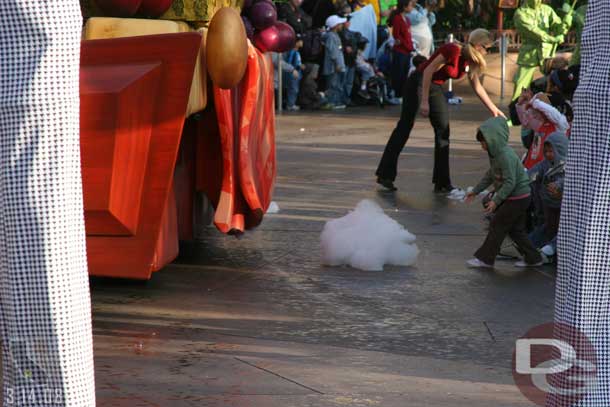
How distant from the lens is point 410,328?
6281 mm

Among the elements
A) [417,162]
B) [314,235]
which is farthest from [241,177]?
[417,162]

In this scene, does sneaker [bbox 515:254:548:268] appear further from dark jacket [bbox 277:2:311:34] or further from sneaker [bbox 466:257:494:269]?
dark jacket [bbox 277:2:311:34]

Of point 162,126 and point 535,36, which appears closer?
point 162,126

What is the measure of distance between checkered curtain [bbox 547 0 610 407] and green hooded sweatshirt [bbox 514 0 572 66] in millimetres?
12608

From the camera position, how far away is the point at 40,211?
11.6ft

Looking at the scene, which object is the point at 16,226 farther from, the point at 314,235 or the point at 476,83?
the point at 476,83

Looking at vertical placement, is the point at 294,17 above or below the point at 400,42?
above

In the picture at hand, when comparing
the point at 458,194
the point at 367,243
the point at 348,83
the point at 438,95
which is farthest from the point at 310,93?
the point at 367,243

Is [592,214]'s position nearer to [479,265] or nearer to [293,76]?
[479,265]

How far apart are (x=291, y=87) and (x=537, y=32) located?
4.93 meters

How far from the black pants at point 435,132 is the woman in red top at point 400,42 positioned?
9.25m

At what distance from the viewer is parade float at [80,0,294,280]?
6160 mm

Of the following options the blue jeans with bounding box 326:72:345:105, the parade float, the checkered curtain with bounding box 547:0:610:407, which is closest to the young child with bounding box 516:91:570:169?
the parade float

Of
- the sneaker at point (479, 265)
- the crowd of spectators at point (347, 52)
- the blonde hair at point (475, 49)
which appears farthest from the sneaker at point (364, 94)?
the sneaker at point (479, 265)
